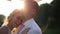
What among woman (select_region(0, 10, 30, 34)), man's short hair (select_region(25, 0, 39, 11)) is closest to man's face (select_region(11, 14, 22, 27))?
woman (select_region(0, 10, 30, 34))

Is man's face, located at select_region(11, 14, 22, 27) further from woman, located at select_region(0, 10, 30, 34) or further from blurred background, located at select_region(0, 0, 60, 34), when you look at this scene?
blurred background, located at select_region(0, 0, 60, 34)

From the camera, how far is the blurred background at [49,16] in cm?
191

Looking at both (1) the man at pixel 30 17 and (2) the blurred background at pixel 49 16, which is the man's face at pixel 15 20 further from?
(2) the blurred background at pixel 49 16

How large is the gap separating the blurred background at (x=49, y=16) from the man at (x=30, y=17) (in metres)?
0.05

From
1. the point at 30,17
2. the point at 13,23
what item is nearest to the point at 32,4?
the point at 30,17

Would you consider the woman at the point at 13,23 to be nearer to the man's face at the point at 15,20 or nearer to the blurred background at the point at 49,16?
the man's face at the point at 15,20

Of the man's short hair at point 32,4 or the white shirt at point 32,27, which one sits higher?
the man's short hair at point 32,4

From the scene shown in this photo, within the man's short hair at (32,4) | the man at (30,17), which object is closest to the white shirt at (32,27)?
the man at (30,17)

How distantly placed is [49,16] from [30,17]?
21 centimetres

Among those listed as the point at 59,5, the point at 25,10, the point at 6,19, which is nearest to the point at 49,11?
the point at 59,5

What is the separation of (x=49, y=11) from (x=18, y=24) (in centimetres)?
35

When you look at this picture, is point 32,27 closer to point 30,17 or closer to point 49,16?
point 30,17

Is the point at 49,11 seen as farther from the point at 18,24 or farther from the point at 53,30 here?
the point at 18,24

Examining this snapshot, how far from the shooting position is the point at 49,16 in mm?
1944
